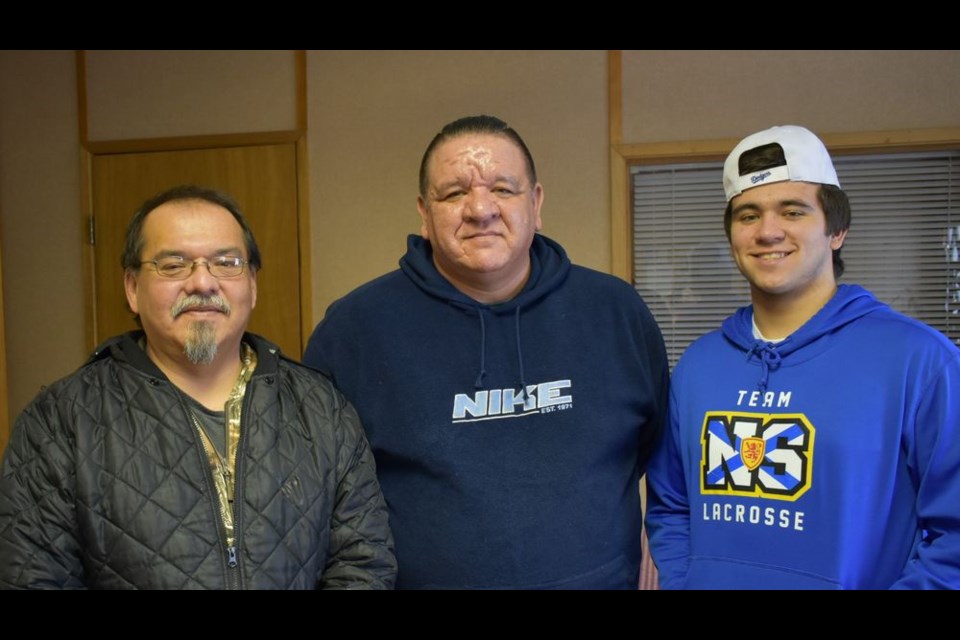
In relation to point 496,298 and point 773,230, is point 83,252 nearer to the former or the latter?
point 496,298

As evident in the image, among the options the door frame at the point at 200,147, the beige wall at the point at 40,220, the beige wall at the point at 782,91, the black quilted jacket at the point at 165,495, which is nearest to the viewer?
the black quilted jacket at the point at 165,495

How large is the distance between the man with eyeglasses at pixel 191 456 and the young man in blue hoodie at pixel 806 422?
700 millimetres

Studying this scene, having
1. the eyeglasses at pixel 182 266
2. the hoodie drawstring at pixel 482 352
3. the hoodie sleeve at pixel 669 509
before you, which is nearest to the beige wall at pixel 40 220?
the eyeglasses at pixel 182 266

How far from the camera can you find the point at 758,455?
1544mm

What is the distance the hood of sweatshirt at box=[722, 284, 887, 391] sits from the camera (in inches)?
61.3

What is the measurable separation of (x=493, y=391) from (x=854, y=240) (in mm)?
2391

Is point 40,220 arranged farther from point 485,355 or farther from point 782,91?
point 782,91

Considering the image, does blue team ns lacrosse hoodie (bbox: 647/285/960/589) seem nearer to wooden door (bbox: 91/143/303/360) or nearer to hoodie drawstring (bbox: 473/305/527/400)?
hoodie drawstring (bbox: 473/305/527/400)

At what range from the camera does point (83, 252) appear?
4055 millimetres

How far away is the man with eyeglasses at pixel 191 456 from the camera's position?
1.29m

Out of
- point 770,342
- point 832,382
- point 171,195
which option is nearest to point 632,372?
point 770,342

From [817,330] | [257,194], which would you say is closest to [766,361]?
[817,330]

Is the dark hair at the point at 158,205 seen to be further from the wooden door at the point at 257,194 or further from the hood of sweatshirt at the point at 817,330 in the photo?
the wooden door at the point at 257,194

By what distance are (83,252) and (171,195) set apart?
2.97m
